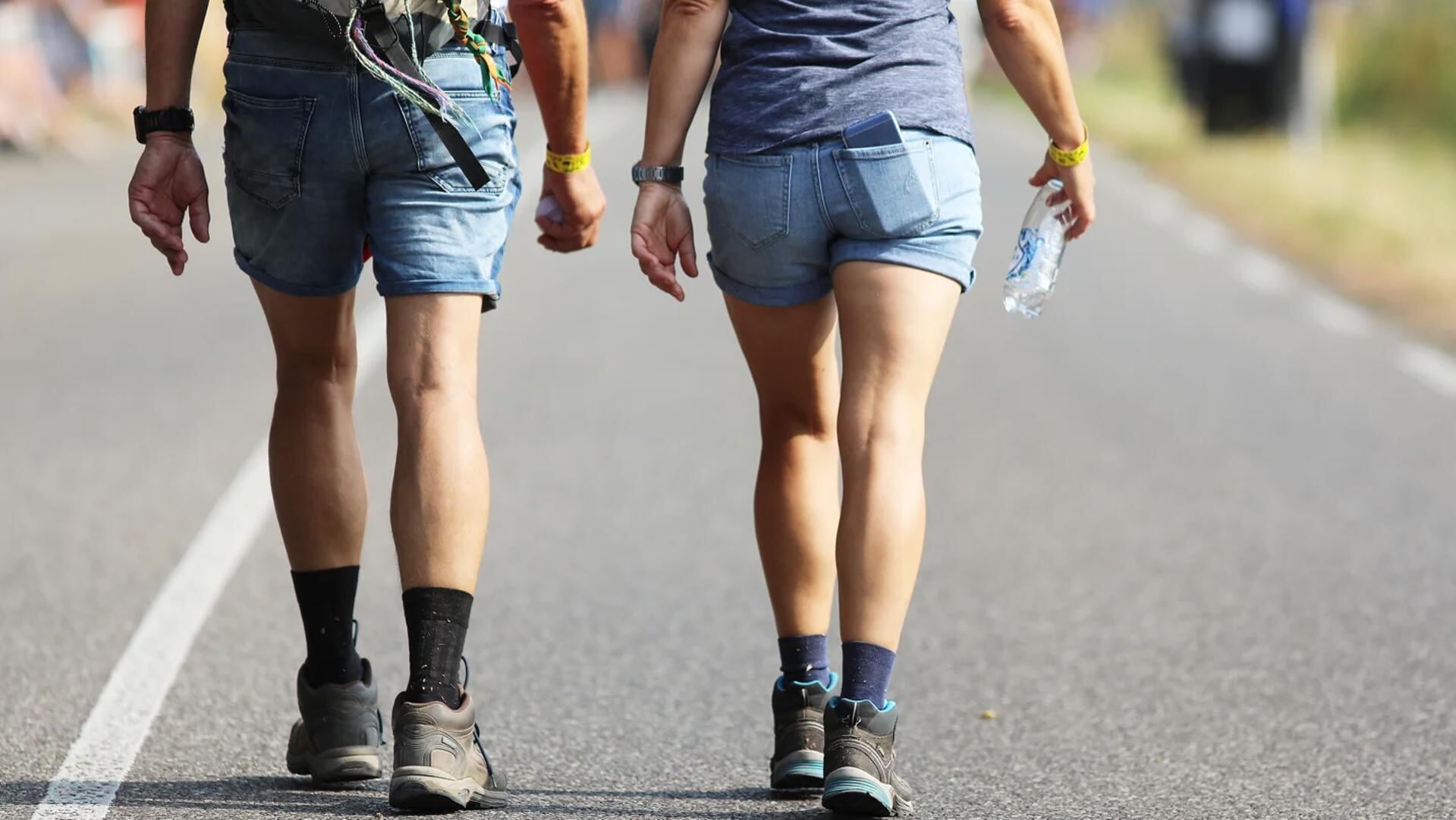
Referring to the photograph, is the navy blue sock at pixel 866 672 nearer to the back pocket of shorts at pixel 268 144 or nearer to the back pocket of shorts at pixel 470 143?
the back pocket of shorts at pixel 470 143

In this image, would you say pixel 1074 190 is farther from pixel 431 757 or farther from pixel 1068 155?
pixel 431 757

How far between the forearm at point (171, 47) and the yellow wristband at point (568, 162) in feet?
2.04

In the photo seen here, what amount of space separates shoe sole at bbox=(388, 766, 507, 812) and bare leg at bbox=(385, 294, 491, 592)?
298mm

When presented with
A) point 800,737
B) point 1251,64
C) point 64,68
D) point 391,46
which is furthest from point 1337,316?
point 64,68

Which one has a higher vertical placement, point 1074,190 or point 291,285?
point 1074,190

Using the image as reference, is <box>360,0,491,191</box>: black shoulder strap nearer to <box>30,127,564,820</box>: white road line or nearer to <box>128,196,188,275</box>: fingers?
<box>128,196,188,275</box>: fingers

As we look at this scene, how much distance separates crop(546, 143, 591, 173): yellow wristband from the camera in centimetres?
402

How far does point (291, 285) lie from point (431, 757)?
0.79 metres

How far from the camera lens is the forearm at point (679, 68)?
3.74m

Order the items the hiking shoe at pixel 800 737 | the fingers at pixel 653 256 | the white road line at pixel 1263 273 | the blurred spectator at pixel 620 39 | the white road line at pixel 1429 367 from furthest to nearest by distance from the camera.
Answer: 1. the blurred spectator at pixel 620 39
2. the white road line at pixel 1263 273
3. the white road line at pixel 1429 367
4. the hiking shoe at pixel 800 737
5. the fingers at pixel 653 256

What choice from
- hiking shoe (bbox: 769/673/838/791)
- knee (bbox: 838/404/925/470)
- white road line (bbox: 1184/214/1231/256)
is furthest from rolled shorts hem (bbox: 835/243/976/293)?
white road line (bbox: 1184/214/1231/256)

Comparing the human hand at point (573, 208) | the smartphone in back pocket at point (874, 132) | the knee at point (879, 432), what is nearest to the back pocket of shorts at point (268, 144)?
the human hand at point (573, 208)

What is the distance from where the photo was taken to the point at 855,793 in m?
3.59

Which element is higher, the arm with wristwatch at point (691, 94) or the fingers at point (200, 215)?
the arm with wristwatch at point (691, 94)
